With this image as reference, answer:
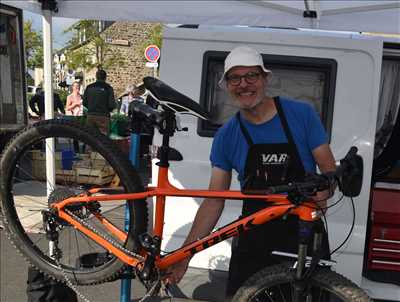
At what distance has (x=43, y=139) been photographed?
2377 mm

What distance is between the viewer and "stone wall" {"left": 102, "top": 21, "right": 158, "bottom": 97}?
29.4 meters

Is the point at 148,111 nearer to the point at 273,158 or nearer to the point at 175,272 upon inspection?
the point at 273,158

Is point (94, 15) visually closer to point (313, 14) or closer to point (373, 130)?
point (313, 14)

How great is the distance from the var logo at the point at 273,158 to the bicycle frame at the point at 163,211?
10.1 inches

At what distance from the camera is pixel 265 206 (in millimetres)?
2074

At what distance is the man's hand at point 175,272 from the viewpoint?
7.23ft

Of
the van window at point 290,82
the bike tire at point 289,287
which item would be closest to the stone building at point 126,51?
the van window at point 290,82

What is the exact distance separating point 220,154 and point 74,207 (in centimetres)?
77

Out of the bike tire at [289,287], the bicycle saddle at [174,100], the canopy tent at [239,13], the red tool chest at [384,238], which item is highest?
the canopy tent at [239,13]

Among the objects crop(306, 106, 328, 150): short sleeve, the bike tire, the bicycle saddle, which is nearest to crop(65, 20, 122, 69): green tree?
the bicycle saddle

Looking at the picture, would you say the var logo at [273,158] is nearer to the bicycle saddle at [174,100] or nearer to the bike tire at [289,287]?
the bicycle saddle at [174,100]

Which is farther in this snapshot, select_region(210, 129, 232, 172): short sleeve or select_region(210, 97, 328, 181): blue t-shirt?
select_region(210, 129, 232, 172): short sleeve

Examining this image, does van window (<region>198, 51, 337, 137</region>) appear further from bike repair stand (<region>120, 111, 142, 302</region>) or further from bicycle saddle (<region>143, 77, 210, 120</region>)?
bicycle saddle (<region>143, 77, 210, 120</region>)

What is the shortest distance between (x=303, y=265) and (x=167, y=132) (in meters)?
0.84
